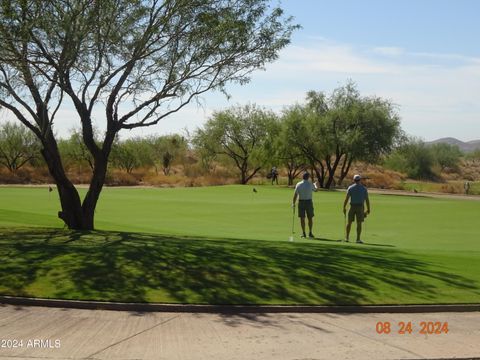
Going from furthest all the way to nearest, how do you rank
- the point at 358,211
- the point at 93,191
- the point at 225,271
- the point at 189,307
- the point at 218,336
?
the point at 358,211
the point at 93,191
the point at 225,271
the point at 189,307
the point at 218,336

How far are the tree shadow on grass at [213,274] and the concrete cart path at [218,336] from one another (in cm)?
71

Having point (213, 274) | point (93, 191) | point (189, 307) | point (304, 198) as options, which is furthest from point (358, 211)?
point (189, 307)

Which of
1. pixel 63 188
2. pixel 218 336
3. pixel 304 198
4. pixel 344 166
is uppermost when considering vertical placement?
pixel 344 166

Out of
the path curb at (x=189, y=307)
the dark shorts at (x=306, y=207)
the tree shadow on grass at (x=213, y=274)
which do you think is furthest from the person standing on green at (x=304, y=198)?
the path curb at (x=189, y=307)

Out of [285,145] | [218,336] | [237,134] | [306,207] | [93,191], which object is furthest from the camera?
[237,134]

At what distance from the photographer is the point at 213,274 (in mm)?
10922

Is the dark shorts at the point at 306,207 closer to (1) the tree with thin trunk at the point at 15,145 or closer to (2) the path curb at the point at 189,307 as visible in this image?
(2) the path curb at the point at 189,307

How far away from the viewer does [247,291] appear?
998 centimetres

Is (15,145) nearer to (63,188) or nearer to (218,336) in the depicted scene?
(63,188)

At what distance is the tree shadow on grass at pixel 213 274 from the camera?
31.8ft

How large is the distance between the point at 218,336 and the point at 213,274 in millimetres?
3152

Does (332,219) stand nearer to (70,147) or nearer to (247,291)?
(247,291)

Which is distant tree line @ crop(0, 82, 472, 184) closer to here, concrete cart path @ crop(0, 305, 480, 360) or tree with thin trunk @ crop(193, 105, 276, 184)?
tree with thin trunk @ crop(193, 105, 276, 184)

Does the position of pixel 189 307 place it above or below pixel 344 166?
below
